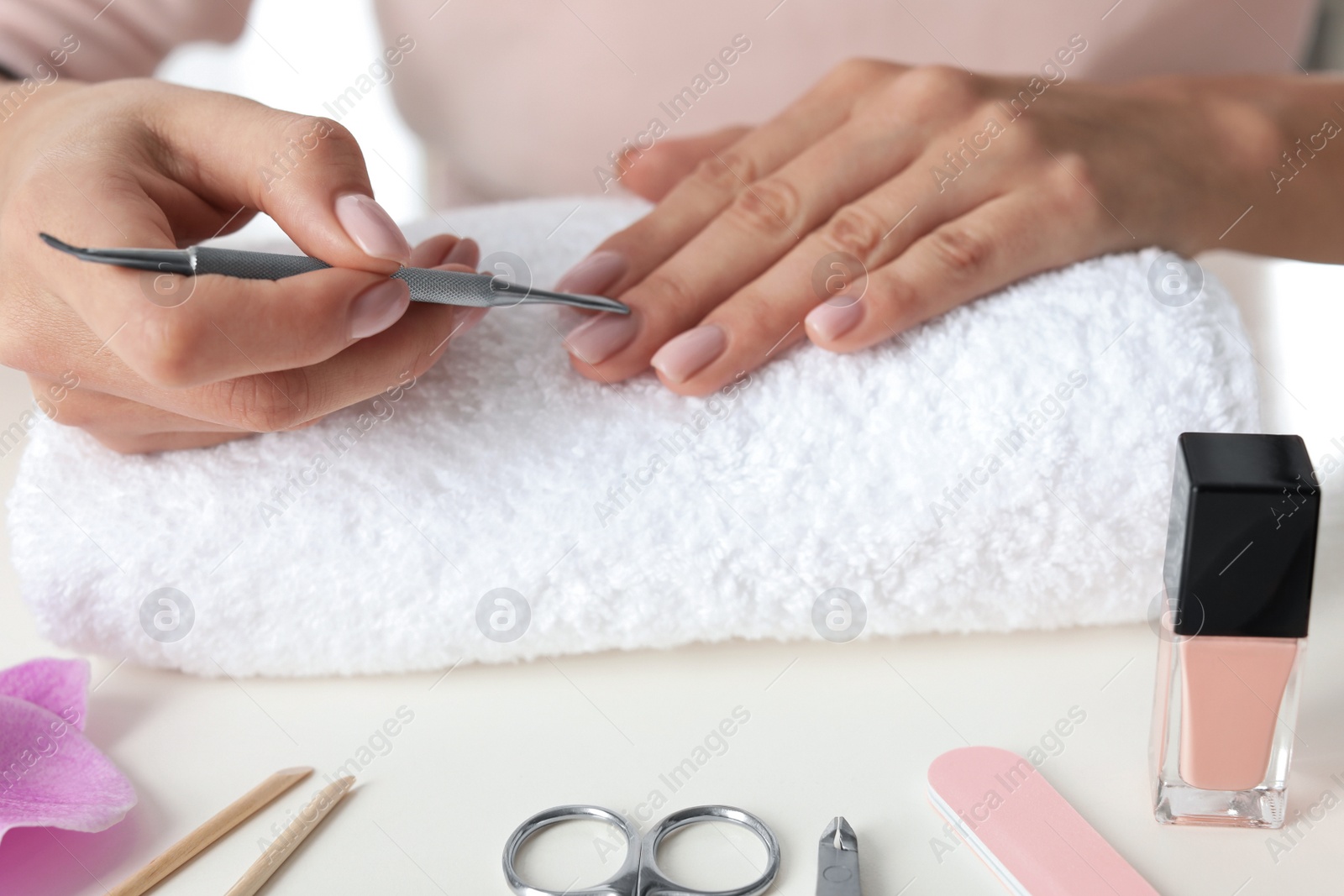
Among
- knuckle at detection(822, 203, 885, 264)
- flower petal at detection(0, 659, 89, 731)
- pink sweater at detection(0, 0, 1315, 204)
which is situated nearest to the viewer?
flower petal at detection(0, 659, 89, 731)

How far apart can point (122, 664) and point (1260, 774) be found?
532 mm

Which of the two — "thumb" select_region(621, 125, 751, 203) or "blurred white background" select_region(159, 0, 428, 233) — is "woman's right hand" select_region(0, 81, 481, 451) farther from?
"blurred white background" select_region(159, 0, 428, 233)

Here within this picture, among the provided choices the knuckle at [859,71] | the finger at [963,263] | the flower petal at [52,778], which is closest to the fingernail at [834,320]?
the finger at [963,263]

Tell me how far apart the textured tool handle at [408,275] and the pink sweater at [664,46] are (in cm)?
50

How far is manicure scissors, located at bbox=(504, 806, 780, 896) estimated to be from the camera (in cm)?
37

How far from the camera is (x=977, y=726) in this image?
0.46 metres

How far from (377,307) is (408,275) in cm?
2

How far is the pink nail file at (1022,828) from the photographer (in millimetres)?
371

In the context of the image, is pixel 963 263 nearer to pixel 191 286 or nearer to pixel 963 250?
pixel 963 250

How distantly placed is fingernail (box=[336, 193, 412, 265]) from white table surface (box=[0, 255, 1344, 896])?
217 millimetres

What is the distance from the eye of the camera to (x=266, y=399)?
0.43 m

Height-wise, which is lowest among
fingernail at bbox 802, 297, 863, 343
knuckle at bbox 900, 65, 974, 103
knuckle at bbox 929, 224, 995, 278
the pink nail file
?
the pink nail file

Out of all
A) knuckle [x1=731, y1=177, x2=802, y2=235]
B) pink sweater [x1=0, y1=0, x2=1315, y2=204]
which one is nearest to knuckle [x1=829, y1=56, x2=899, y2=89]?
knuckle [x1=731, y1=177, x2=802, y2=235]

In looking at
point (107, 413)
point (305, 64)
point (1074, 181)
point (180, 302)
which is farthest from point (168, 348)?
point (305, 64)
